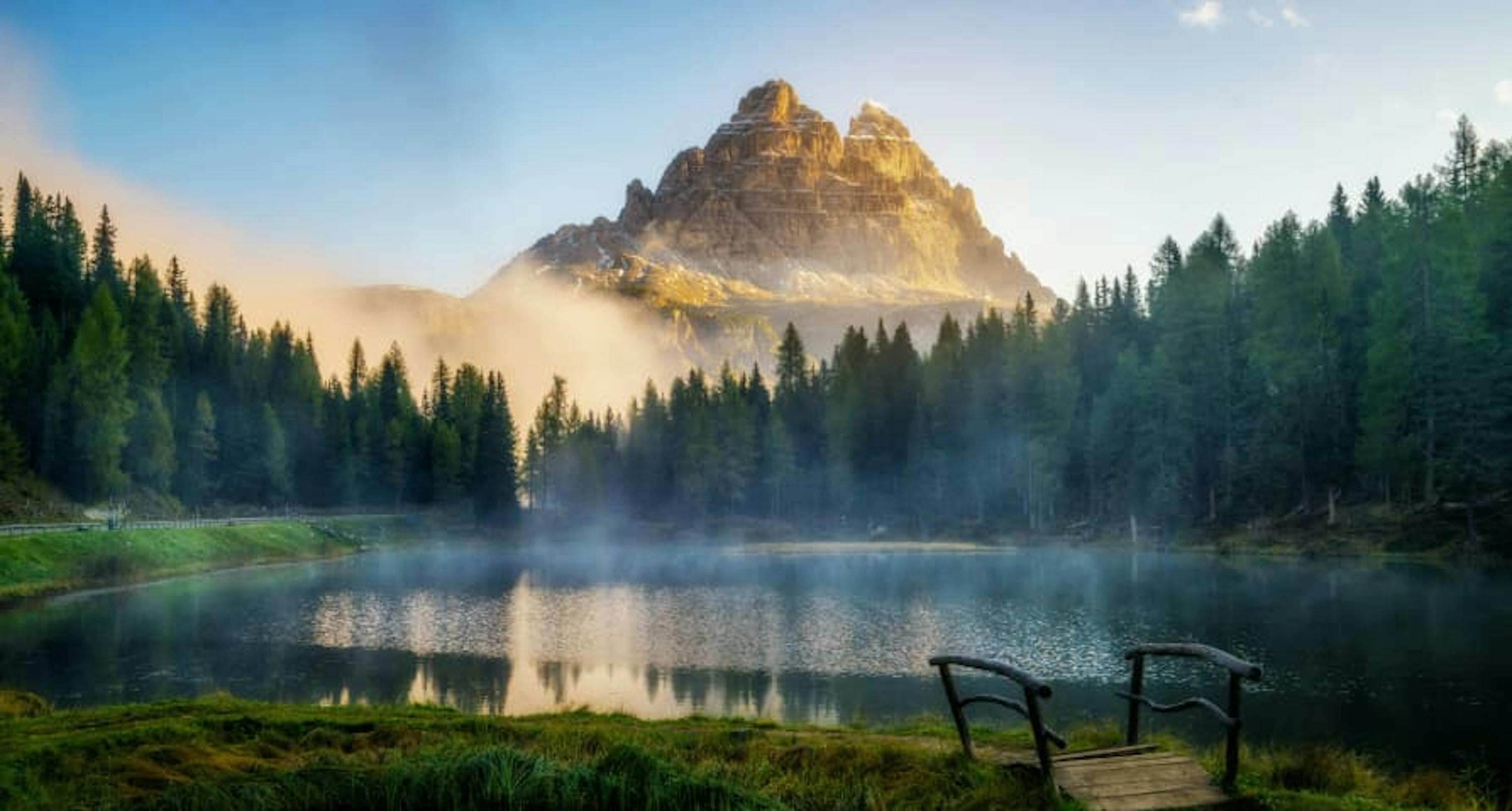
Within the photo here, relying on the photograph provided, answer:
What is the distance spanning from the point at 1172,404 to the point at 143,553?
77436 mm

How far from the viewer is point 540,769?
11891mm

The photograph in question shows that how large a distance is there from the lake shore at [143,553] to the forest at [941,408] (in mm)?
12688

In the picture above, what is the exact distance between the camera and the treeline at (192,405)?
8594 cm

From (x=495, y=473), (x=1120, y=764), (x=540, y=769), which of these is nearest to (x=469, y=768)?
(x=540, y=769)

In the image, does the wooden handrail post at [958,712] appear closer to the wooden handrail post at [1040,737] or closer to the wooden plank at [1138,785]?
the wooden handrail post at [1040,737]

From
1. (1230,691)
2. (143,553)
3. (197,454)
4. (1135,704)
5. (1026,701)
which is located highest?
(197,454)

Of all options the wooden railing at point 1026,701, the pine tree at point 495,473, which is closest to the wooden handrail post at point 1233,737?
the wooden railing at point 1026,701

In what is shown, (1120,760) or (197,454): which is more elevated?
(197,454)

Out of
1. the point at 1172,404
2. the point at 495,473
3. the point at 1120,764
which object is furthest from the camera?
the point at 495,473

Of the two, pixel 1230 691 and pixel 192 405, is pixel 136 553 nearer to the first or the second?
pixel 192 405

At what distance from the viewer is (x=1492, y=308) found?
58.3 metres

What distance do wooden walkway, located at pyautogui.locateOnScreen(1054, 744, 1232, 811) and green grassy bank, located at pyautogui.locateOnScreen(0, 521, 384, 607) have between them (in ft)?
195

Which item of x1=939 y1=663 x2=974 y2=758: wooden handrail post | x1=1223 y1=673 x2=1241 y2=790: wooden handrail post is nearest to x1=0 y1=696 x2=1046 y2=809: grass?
x1=939 y1=663 x2=974 y2=758: wooden handrail post

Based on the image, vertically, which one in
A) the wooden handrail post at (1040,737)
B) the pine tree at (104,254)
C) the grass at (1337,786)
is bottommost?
the grass at (1337,786)
